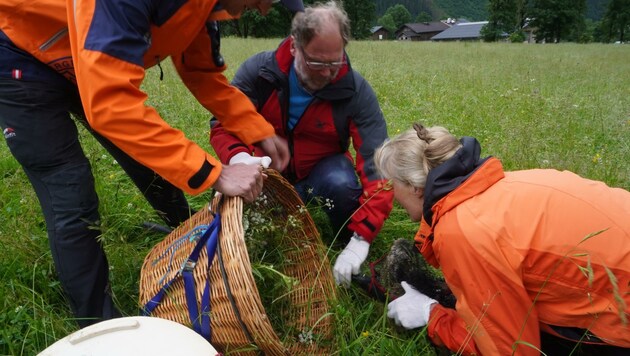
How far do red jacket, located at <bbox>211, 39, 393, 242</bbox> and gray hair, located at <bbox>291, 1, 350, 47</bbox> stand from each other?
24 cm

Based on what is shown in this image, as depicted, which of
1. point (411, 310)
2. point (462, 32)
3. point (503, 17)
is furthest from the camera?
point (462, 32)

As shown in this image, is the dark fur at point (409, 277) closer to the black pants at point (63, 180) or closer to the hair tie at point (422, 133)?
the hair tie at point (422, 133)

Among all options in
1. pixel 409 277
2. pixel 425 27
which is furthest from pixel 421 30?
pixel 409 277

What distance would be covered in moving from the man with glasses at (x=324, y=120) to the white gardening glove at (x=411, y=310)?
1.29ft

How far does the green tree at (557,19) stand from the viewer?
56.3 metres

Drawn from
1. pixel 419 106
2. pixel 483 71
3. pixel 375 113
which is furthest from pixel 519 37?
pixel 375 113

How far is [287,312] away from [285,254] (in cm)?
30

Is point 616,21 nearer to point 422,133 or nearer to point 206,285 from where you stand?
point 422,133

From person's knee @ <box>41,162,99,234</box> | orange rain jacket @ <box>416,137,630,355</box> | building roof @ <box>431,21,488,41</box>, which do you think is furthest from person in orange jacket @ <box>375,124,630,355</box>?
building roof @ <box>431,21,488,41</box>

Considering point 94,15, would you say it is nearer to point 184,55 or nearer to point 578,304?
point 184,55

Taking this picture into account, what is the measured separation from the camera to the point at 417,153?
174cm

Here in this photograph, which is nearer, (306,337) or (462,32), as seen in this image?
(306,337)

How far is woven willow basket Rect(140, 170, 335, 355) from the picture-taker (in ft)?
4.49

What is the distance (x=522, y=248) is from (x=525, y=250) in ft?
0.04
